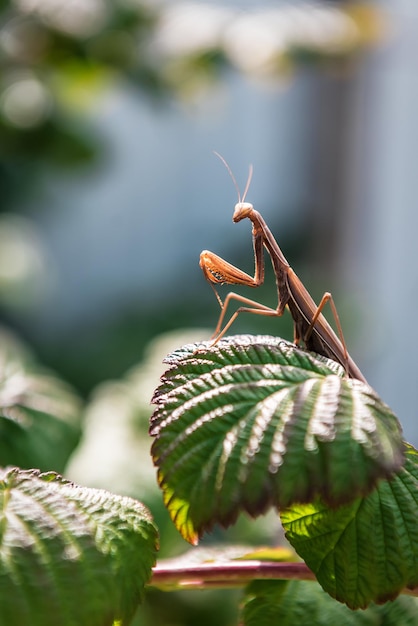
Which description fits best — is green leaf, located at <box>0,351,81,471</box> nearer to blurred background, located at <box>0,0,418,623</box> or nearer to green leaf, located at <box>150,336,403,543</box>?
green leaf, located at <box>150,336,403,543</box>

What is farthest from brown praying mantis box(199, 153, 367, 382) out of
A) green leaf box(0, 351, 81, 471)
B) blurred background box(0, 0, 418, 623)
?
blurred background box(0, 0, 418, 623)

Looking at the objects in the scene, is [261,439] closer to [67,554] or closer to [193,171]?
[67,554]

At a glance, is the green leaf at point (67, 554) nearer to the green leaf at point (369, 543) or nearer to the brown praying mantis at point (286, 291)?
the green leaf at point (369, 543)

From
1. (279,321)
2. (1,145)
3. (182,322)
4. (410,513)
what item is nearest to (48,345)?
(182,322)

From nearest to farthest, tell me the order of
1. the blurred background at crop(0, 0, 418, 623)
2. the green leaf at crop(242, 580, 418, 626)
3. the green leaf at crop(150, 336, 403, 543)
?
the green leaf at crop(150, 336, 403, 543)
the green leaf at crop(242, 580, 418, 626)
the blurred background at crop(0, 0, 418, 623)

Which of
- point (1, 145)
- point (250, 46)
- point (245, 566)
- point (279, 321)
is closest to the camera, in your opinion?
point (245, 566)

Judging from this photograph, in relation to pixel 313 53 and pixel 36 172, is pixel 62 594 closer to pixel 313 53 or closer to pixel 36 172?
pixel 313 53
